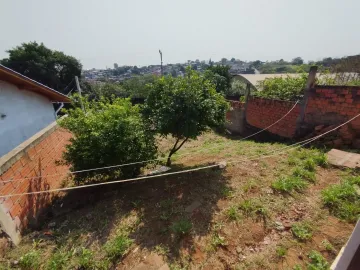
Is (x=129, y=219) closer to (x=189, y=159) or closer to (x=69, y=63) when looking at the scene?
(x=189, y=159)

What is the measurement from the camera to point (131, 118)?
4.21m

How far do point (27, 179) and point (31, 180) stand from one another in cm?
15

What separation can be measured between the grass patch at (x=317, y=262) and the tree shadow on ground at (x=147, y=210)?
51.3 inches

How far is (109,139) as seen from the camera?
3.98 meters

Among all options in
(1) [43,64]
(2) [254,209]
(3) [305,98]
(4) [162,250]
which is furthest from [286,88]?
(1) [43,64]

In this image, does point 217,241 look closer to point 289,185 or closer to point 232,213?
point 232,213

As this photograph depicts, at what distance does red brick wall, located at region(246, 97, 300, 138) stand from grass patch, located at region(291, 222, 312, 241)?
3899 mm

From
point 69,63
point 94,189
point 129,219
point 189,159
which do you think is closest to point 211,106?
point 189,159

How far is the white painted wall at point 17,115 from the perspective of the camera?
5.80m

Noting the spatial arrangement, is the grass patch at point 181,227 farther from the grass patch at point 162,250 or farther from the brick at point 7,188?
the brick at point 7,188

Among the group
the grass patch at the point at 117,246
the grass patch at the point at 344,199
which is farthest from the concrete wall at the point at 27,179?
the grass patch at the point at 344,199

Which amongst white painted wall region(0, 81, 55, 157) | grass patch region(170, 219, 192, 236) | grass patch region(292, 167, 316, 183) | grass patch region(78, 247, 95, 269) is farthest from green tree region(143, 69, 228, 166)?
white painted wall region(0, 81, 55, 157)

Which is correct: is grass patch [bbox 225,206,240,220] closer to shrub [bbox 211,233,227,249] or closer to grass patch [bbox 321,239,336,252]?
shrub [bbox 211,233,227,249]

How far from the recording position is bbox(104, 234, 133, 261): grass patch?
2795 mm
